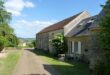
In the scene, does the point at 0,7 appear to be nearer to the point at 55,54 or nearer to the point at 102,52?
the point at 55,54

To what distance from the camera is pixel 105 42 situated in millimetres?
17109

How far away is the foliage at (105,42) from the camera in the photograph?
17.1 m

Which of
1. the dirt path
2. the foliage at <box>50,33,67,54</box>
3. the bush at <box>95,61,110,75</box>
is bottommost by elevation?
the dirt path

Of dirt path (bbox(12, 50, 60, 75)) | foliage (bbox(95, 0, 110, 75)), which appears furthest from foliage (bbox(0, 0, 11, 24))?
foliage (bbox(95, 0, 110, 75))

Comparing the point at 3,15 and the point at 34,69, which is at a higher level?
the point at 3,15

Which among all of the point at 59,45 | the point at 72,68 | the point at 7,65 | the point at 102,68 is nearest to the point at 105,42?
the point at 102,68

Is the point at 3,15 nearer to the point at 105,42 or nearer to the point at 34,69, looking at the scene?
the point at 34,69

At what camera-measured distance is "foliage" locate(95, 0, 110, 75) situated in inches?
672

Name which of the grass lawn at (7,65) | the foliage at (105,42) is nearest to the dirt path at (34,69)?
the grass lawn at (7,65)

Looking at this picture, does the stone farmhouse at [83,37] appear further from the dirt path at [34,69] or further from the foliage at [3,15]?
the foliage at [3,15]

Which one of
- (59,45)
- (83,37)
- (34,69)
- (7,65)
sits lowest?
(34,69)

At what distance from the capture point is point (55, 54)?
147 ft

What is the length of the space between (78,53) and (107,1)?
64.0 feet

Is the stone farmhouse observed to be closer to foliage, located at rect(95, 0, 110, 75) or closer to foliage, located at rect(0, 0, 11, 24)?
foliage, located at rect(95, 0, 110, 75)
